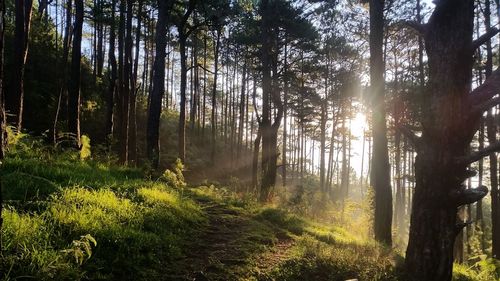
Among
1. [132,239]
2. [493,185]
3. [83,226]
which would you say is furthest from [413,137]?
[493,185]

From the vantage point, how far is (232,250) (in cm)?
581

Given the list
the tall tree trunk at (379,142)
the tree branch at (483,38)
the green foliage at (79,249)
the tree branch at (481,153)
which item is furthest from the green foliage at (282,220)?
the green foliage at (79,249)

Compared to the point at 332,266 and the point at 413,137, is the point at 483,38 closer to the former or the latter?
the point at 413,137

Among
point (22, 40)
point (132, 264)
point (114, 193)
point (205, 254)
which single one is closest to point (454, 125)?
point (205, 254)

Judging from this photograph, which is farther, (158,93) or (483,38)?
(158,93)

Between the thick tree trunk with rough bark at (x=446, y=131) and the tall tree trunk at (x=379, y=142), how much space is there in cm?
411

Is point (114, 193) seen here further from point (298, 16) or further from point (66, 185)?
point (298, 16)

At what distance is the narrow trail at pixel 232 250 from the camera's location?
4.68 metres

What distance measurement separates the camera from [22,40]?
9992mm

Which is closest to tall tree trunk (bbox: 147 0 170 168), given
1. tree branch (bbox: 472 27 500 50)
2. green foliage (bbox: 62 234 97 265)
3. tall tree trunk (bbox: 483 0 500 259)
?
green foliage (bbox: 62 234 97 265)

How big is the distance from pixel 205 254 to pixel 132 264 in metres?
1.42

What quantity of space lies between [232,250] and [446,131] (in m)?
3.56

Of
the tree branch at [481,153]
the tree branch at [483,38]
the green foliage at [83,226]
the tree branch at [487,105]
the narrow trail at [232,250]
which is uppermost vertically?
the tree branch at [483,38]

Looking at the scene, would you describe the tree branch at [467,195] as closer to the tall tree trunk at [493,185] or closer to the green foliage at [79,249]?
the green foliage at [79,249]
